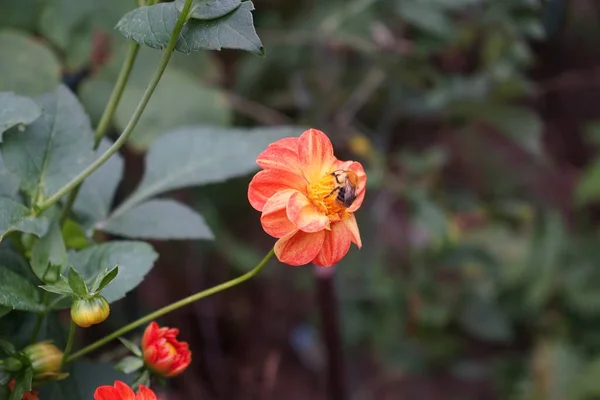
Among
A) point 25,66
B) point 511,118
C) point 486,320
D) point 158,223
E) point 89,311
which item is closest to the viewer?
point 89,311

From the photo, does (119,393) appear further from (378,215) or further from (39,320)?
(378,215)

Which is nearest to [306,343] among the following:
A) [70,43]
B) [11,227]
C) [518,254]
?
[518,254]

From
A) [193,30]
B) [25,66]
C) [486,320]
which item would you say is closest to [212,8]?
[193,30]

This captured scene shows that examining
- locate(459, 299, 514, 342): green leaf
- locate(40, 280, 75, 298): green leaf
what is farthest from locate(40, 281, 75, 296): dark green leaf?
locate(459, 299, 514, 342): green leaf

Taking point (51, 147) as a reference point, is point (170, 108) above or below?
below

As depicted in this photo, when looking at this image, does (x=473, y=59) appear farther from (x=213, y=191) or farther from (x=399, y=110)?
(x=213, y=191)
